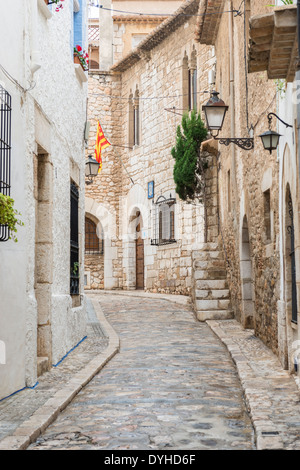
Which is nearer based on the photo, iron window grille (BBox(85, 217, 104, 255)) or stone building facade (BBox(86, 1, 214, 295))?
stone building facade (BBox(86, 1, 214, 295))

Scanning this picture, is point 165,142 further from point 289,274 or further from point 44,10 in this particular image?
point 289,274

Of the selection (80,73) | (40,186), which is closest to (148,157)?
(80,73)

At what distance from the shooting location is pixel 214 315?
1350 cm

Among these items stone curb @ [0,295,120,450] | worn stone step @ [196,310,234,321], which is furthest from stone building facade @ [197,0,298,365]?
stone curb @ [0,295,120,450]

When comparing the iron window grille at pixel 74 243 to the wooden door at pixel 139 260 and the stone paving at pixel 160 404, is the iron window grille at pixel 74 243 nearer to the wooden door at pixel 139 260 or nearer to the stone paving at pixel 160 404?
the stone paving at pixel 160 404

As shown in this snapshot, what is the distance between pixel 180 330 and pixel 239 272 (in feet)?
5.23

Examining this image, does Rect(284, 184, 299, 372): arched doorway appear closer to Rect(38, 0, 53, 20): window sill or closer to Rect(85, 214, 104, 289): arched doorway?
Rect(38, 0, 53, 20): window sill

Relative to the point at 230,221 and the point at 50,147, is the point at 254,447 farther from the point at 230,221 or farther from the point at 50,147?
the point at 230,221

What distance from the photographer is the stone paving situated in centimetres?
479

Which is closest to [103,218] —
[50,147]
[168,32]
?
[168,32]

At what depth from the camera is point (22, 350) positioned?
21.9 ft

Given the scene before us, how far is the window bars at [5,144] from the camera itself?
5.94 m

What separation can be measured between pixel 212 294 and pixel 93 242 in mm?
11710

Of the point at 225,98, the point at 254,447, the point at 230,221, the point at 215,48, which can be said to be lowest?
the point at 254,447
